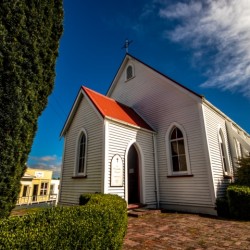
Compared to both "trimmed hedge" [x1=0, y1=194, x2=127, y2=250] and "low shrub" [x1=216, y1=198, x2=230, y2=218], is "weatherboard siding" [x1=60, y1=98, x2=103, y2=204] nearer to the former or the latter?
"trimmed hedge" [x1=0, y1=194, x2=127, y2=250]

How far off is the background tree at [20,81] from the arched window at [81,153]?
253 inches

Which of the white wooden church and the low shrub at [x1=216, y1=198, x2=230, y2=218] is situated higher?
the white wooden church

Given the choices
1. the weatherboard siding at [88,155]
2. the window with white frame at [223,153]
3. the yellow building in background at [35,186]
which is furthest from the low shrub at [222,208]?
the yellow building in background at [35,186]

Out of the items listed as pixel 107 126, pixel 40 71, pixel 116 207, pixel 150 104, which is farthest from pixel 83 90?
pixel 116 207

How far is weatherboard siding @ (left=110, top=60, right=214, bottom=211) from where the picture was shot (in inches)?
388

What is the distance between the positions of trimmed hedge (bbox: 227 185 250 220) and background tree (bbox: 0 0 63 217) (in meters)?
8.64

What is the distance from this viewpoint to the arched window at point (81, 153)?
10984 millimetres

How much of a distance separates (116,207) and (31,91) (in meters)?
3.58

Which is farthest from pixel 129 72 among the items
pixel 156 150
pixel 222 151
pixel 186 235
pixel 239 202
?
pixel 186 235

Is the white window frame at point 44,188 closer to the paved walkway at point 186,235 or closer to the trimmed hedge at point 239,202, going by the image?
the paved walkway at point 186,235

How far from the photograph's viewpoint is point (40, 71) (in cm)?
487

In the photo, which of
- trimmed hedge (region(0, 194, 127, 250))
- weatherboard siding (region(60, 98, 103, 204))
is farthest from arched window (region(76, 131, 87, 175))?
trimmed hedge (region(0, 194, 127, 250))

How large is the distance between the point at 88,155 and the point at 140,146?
10.1 feet

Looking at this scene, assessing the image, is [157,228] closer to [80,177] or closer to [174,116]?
[80,177]
